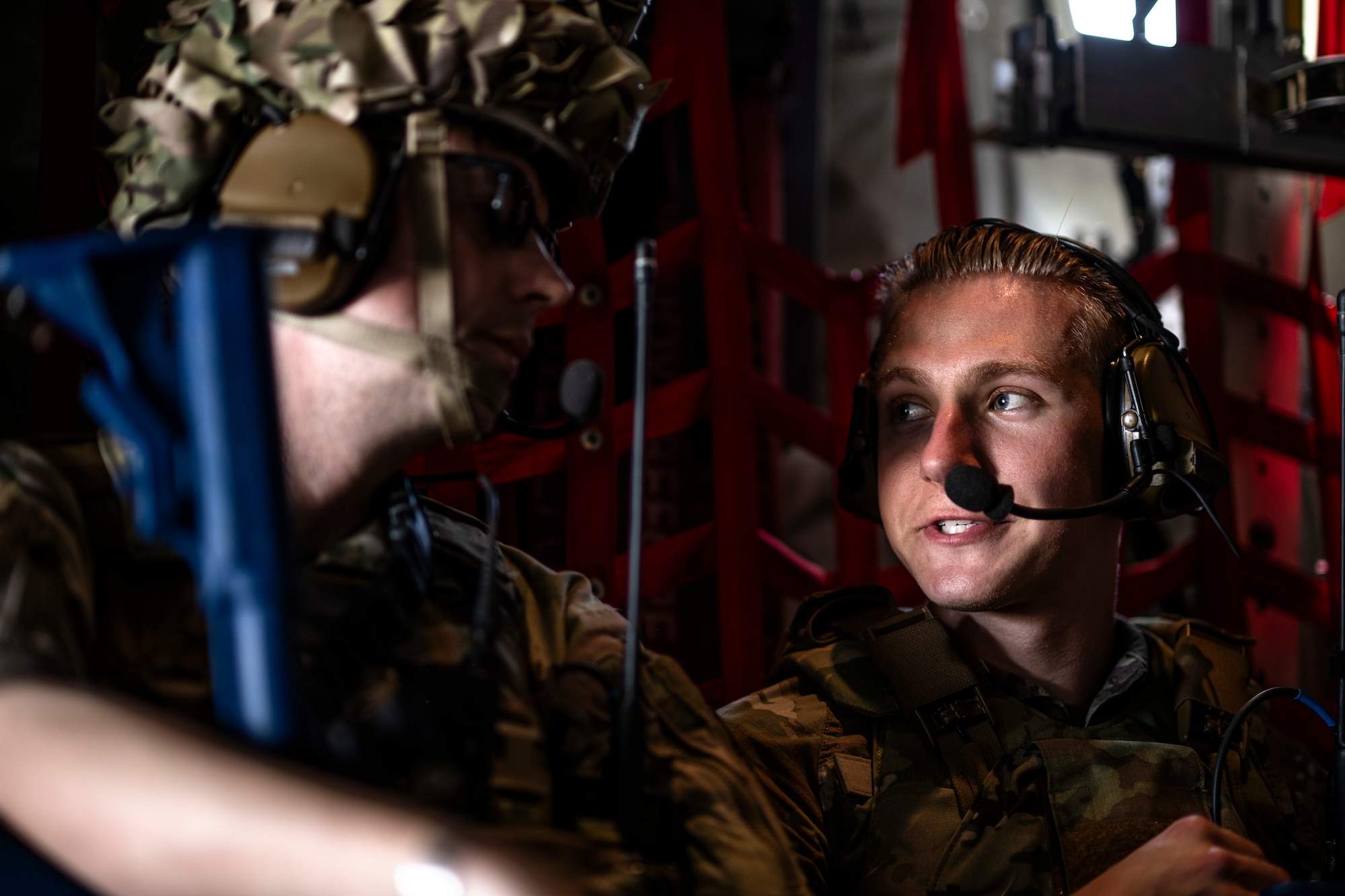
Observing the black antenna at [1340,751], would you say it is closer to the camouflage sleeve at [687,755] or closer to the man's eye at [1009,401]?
the man's eye at [1009,401]

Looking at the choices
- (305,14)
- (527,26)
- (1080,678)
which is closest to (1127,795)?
(1080,678)

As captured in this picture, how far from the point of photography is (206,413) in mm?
695

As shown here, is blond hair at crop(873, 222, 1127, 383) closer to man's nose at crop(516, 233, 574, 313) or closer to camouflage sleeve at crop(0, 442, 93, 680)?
man's nose at crop(516, 233, 574, 313)

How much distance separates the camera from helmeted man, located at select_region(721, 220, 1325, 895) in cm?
126

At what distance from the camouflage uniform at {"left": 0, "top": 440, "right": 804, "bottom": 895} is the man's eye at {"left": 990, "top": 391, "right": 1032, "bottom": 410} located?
0.55 m

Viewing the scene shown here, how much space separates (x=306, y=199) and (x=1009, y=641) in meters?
0.95

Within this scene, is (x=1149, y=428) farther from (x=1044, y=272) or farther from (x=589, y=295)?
(x=589, y=295)

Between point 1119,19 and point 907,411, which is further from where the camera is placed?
point 1119,19

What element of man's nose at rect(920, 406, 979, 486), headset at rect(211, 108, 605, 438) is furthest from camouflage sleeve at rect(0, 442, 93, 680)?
man's nose at rect(920, 406, 979, 486)

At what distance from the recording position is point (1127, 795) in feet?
4.17

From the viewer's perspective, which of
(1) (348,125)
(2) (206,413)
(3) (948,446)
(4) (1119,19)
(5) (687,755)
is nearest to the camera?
(2) (206,413)

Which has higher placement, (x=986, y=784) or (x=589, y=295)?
(x=589, y=295)

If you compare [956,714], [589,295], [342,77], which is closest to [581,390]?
[342,77]

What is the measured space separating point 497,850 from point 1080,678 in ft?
3.15
